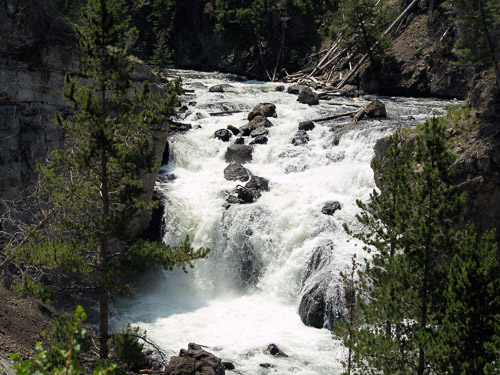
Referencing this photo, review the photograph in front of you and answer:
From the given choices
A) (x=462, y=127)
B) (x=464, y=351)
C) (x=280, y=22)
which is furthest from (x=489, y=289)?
(x=280, y=22)

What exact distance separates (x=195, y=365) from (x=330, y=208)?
9.99m

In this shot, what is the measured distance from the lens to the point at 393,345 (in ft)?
37.4

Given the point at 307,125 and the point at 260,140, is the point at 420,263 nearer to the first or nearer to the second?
the point at 260,140

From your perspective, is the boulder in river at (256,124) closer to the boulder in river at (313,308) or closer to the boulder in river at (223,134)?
the boulder in river at (223,134)

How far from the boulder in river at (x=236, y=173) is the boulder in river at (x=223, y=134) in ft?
11.3

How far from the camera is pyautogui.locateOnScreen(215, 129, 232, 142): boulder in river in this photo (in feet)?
97.7

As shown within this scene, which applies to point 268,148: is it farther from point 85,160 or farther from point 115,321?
point 85,160

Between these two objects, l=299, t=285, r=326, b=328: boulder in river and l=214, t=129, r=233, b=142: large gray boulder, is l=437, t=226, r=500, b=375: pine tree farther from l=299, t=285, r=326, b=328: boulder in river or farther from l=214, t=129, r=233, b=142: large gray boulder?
l=214, t=129, r=233, b=142: large gray boulder

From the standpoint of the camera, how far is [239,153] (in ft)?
91.9

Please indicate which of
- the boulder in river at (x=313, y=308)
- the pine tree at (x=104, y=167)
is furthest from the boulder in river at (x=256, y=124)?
the pine tree at (x=104, y=167)

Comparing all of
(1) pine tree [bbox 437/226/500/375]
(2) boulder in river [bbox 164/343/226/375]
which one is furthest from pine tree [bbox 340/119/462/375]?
(2) boulder in river [bbox 164/343/226/375]

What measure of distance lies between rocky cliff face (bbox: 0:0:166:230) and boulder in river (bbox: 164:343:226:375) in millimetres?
9790

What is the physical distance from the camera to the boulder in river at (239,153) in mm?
27938

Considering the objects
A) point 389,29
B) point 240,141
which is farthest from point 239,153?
point 389,29
